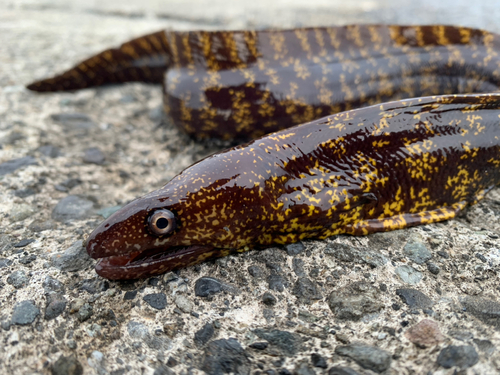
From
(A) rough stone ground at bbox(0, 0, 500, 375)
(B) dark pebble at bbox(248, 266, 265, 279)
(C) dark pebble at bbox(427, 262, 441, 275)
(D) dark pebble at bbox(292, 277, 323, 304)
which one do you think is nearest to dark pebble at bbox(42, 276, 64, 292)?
(A) rough stone ground at bbox(0, 0, 500, 375)

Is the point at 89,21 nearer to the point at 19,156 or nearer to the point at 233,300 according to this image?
the point at 19,156

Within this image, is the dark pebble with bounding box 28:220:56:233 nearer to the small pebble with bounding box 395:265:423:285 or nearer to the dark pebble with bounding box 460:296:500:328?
the small pebble with bounding box 395:265:423:285

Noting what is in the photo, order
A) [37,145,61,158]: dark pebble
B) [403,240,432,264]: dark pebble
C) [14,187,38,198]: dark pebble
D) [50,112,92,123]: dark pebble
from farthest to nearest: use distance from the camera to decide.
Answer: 1. [50,112,92,123]: dark pebble
2. [37,145,61,158]: dark pebble
3. [14,187,38,198]: dark pebble
4. [403,240,432,264]: dark pebble

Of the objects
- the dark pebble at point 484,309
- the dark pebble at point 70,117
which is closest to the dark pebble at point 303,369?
the dark pebble at point 484,309

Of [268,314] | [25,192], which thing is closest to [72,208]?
[25,192]

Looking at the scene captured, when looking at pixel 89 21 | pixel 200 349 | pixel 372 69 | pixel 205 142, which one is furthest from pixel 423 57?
pixel 89 21

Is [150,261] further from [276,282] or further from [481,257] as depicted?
Answer: [481,257]
